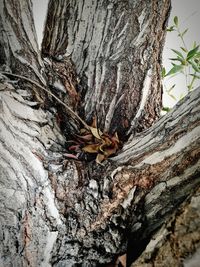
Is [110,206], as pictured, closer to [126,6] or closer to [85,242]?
[85,242]

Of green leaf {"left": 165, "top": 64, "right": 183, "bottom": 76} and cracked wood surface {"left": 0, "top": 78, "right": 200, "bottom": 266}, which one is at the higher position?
green leaf {"left": 165, "top": 64, "right": 183, "bottom": 76}

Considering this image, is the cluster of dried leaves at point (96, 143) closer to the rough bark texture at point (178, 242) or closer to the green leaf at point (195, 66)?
the rough bark texture at point (178, 242)

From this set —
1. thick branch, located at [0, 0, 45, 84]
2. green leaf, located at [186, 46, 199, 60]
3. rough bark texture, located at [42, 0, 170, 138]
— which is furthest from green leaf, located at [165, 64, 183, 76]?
thick branch, located at [0, 0, 45, 84]

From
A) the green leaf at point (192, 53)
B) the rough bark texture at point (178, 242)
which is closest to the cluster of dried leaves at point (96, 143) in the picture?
the rough bark texture at point (178, 242)

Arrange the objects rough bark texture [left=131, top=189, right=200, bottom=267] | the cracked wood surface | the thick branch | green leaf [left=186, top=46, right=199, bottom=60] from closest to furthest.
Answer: rough bark texture [left=131, top=189, right=200, bottom=267]
the cracked wood surface
the thick branch
green leaf [left=186, top=46, right=199, bottom=60]

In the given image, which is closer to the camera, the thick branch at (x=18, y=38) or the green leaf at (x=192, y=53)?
the thick branch at (x=18, y=38)

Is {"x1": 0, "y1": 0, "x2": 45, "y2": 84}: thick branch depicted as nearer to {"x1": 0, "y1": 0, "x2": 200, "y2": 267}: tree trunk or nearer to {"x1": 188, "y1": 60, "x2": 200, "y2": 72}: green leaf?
{"x1": 0, "y1": 0, "x2": 200, "y2": 267}: tree trunk

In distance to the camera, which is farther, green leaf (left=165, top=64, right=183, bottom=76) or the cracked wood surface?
green leaf (left=165, top=64, right=183, bottom=76)
